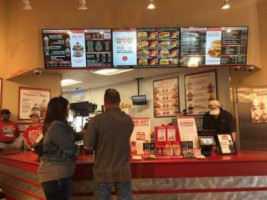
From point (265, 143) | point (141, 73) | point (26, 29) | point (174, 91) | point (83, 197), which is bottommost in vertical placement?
point (83, 197)

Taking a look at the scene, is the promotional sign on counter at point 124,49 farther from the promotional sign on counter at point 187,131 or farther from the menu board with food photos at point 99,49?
the promotional sign on counter at point 187,131

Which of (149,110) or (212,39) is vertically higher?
(212,39)

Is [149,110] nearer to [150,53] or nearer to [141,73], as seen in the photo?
[141,73]

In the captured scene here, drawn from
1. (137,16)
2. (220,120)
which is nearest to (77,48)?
(137,16)

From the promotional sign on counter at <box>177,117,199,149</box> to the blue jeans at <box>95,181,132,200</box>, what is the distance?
93 centimetres

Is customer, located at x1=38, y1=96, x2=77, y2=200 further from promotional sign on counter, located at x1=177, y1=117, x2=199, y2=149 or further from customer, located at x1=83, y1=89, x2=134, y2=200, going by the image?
promotional sign on counter, located at x1=177, y1=117, x2=199, y2=149

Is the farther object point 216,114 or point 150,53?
point 150,53

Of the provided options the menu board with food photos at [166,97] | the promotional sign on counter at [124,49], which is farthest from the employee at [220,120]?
the menu board with food photos at [166,97]

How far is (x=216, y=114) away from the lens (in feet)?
12.7

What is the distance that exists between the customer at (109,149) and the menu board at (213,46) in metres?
2.14

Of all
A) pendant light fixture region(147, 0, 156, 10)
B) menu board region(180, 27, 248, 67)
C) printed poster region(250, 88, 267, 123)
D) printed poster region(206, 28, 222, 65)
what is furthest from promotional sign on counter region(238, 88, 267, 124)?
pendant light fixture region(147, 0, 156, 10)

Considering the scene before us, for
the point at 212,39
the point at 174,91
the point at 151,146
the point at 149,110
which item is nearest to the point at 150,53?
the point at 212,39

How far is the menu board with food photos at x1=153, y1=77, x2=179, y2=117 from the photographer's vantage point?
5.97 meters

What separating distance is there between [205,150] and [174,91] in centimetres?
299
